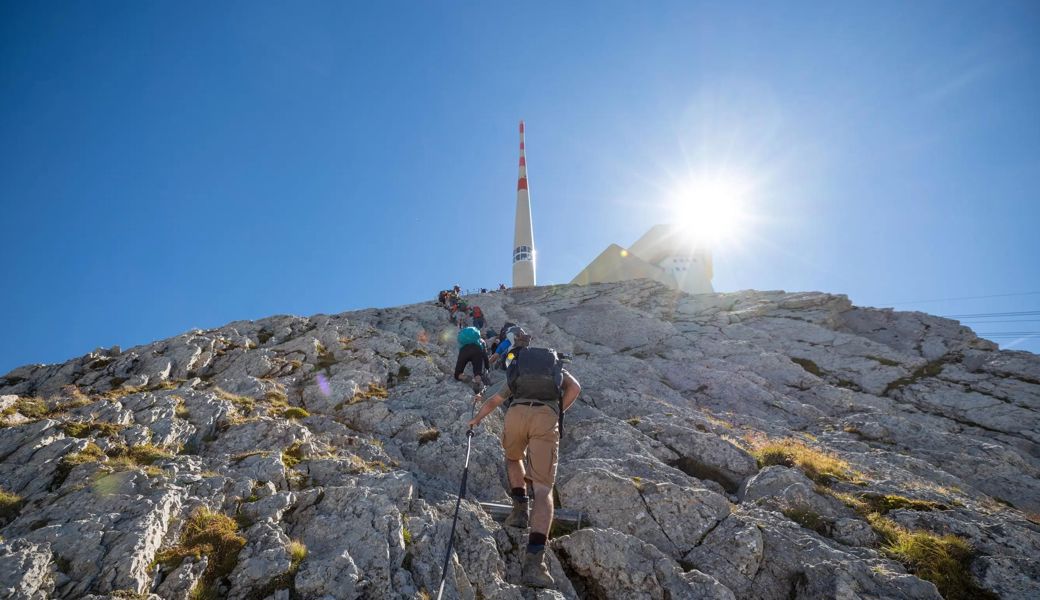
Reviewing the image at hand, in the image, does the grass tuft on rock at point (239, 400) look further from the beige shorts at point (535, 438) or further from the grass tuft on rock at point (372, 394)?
the beige shorts at point (535, 438)

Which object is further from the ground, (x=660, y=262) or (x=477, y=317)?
(x=660, y=262)

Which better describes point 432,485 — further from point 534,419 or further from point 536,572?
point 536,572

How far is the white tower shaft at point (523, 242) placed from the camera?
58.2m

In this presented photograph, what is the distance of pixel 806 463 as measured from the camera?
12133 mm

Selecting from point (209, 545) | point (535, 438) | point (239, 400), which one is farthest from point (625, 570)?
point (239, 400)

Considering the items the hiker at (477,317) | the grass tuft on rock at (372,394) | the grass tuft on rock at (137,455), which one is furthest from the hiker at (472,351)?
the hiker at (477,317)

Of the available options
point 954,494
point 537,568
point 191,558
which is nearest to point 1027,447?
point 954,494

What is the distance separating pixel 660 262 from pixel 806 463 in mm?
59848

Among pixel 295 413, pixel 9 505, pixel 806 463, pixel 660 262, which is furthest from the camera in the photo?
pixel 660 262

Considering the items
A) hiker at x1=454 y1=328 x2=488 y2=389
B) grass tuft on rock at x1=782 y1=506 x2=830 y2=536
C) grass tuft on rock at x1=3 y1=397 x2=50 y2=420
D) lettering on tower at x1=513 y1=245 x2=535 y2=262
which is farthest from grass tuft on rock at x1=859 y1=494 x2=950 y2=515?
lettering on tower at x1=513 y1=245 x2=535 y2=262

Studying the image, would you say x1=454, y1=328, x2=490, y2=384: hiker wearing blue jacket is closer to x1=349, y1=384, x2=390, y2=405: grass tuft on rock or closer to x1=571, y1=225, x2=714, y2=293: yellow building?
x1=349, y1=384, x2=390, y2=405: grass tuft on rock

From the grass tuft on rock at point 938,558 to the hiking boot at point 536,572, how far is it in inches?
260

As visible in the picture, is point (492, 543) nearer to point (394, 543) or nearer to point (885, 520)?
point (394, 543)

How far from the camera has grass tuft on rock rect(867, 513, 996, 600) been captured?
7.61 meters
